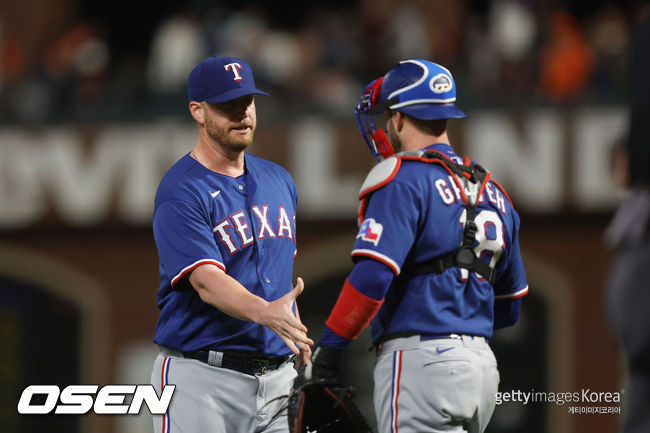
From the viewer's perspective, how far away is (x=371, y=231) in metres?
3.68

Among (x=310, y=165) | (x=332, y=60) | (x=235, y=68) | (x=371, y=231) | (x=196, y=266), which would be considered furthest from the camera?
(x=332, y=60)

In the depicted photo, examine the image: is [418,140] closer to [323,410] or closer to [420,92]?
[420,92]

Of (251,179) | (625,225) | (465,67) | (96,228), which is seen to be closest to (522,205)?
(465,67)

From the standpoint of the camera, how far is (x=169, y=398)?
4039mm

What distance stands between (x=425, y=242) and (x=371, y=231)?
23 centimetres

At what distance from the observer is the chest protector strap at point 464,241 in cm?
378

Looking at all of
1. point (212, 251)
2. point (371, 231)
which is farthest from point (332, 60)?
point (371, 231)

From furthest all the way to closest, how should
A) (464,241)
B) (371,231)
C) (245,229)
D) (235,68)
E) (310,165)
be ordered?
(310,165) < (235,68) < (245,229) < (464,241) < (371,231)

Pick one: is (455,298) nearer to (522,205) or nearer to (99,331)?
(522,205)

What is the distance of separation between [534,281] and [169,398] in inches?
310

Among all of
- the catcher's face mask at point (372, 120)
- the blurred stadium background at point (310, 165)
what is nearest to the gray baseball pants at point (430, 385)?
the catcher's face mask at point (372, 120)

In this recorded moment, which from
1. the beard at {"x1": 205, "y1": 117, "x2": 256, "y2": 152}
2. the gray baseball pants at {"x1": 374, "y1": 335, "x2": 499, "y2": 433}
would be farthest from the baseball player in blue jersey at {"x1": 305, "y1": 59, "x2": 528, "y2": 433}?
the beard at {"x1": 205, "y1": 117, "x2": 256, "y2": 152}

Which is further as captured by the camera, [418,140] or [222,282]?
[418,140]

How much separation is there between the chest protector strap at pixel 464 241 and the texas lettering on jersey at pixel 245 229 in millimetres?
656
